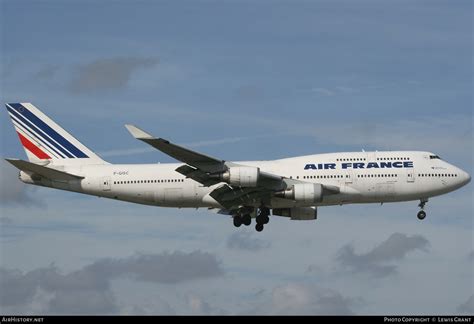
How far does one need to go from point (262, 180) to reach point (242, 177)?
6.39 feet

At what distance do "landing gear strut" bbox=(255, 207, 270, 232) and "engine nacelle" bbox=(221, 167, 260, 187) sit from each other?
488 centimetres

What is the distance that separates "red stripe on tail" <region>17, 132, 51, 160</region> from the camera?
218 ft

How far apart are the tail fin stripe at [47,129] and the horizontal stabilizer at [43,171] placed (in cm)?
314

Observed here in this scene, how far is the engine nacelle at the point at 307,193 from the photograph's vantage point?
5969 centimetres

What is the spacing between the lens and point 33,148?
66812mm

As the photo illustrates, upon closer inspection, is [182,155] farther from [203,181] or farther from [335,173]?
[335,173]

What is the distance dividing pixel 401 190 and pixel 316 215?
800 centimetres

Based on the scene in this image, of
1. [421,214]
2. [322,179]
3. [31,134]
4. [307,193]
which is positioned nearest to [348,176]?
[322,179]

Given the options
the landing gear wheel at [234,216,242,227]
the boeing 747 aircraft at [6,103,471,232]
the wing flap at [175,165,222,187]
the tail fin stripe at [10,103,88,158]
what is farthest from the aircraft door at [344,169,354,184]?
the tail fin stripe at [10,103,88,158]

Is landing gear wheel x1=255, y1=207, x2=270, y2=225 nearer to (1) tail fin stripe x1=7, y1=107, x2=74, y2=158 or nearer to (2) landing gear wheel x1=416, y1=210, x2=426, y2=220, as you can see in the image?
(2) landing gear wheel x1=416, y1=210, x2=426, y2=220

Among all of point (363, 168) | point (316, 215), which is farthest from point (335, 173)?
point (316, 215)

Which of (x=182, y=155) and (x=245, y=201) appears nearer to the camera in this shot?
(x=182, y=155)

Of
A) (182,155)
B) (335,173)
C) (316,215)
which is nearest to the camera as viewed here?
(182,155)

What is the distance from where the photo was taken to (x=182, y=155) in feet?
188
